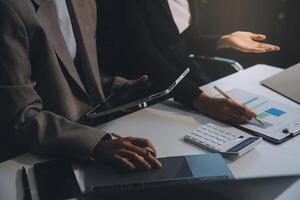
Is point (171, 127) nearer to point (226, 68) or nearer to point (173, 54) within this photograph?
point (173, 54)

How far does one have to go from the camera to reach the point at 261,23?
243 cm

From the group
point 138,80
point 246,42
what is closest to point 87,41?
point 138,80

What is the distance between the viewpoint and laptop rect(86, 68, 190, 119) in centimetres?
118

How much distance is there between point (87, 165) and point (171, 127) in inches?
11.4

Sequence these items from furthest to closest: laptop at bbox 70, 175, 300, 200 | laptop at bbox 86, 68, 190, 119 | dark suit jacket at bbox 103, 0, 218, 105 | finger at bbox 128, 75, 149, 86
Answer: dark suit jacket at bbox 103, 0, 218, 105, finger at bbox 128, 75, 149, 86, laptop at bbox 86, 68, 190, 119, laptop at bbox 70, 175, 300, 200

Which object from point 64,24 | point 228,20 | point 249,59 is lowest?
point 249,59

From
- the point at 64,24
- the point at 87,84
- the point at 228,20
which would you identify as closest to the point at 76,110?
the point at 87,84

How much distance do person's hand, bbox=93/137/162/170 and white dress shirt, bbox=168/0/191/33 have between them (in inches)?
41.1

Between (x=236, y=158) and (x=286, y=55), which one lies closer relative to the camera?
(x=236, y=158)

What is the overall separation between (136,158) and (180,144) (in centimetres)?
17

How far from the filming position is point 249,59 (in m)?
2.46

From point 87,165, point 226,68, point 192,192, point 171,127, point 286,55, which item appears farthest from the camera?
point 286,55

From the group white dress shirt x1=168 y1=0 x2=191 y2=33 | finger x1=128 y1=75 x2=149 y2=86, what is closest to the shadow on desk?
finger x1=128 y1=75 x2=149 y2=86

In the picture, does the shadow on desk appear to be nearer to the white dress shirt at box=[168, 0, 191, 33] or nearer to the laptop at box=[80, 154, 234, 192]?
the laptop at box=[80, 154, 234, 192]
